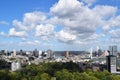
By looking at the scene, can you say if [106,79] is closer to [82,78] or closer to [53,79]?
[82,78]

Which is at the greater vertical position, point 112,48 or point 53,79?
point 112,48

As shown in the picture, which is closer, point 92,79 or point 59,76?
point 92,79

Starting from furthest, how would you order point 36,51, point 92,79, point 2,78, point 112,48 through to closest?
point 36,51 → point 112,48 → point 2,78 → point 92,79

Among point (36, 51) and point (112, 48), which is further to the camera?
point (36, 51)

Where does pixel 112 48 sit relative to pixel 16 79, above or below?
above

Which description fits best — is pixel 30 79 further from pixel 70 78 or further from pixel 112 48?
pixel 112 48

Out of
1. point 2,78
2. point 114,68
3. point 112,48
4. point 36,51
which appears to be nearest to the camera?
point 2,78

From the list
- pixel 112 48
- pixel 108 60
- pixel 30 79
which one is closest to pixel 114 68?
pixel 108 60

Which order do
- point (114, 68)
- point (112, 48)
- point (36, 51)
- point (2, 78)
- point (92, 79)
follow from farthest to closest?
1. point (36, 51)
2. point (112, 48)
3. point (114, 68)
4. point (2, 78)
5. point (92, 79)

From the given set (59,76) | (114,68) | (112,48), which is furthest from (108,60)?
(59,76)
